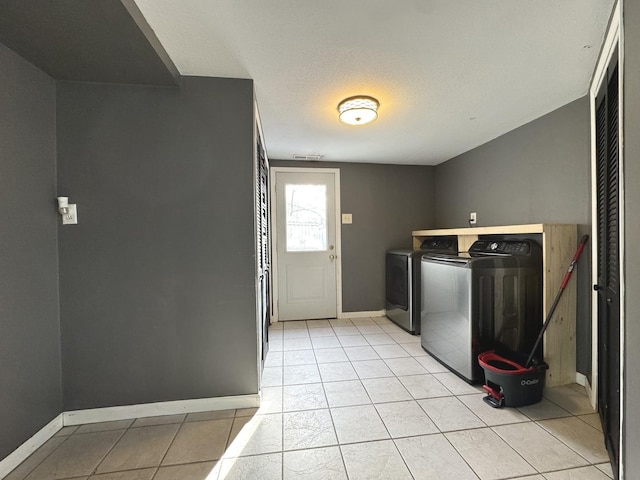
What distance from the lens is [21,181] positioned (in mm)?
1426

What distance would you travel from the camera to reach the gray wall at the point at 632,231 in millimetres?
1008

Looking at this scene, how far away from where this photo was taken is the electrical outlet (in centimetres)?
164

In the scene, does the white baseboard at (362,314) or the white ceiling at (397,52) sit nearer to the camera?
the white ceiling at (397,52)

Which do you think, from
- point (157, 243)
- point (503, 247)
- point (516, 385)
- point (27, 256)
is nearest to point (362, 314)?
point (503, 247)

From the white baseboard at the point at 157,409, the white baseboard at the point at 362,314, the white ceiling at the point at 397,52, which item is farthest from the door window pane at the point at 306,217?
the white baseboard at the point at 157,409

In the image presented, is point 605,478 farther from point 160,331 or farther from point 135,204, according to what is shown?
point 135,204

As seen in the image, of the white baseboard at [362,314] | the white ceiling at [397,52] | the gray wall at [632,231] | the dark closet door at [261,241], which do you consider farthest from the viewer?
the white baseboard at [362,314]

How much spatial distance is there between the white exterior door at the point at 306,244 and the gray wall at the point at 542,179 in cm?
170

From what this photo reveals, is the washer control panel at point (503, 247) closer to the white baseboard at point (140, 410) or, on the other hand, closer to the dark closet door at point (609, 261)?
the dark closet door at point (609, 261)

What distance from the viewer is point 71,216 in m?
1.65

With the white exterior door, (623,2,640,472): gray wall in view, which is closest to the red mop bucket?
(623,2,640,472): gray wall

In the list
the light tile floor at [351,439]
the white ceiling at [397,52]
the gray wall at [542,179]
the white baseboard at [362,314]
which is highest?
the white ceiling at [397,52]

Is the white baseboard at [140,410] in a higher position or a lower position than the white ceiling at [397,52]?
lower

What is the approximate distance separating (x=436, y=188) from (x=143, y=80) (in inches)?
140
